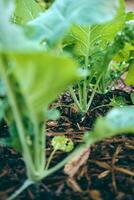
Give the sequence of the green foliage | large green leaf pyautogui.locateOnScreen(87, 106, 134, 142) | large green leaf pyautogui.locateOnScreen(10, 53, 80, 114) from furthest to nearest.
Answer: the green foliage
large green leaf pyautogui.locateOnScreen(87, 106, 134, 142)
large green leaf pyautogui.locateOnScreen(10, 53, 80, 114)

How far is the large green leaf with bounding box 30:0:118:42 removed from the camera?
2.76 ft

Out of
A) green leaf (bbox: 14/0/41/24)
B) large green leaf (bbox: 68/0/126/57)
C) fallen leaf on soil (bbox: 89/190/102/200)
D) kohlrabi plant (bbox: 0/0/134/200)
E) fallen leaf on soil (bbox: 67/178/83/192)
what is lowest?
fallen leaf on soil (bbox: 89/190/102/200)

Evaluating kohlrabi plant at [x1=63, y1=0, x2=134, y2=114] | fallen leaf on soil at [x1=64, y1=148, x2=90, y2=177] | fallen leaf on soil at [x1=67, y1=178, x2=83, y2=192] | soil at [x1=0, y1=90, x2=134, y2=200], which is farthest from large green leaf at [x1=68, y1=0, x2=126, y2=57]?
fallen leaf on soil at [x1=67, y1=178, x2=83, y2=192]

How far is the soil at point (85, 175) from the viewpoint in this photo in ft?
2.82

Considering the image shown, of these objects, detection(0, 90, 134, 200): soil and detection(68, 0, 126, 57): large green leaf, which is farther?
detection(68, 0, 126, 57): large green leaf

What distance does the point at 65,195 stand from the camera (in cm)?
86

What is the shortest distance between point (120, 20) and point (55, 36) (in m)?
0.53

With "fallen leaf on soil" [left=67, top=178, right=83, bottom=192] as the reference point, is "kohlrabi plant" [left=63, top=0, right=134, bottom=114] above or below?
above

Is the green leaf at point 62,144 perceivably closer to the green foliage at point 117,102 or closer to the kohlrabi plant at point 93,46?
the kohlrabi plant at point 93,46

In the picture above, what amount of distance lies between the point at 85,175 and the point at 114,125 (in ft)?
0.82

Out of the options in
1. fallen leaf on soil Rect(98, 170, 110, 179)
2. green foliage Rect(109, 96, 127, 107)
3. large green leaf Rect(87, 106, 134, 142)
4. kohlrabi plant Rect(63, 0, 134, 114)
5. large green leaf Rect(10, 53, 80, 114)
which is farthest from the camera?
green foliage Rect(109, 96, 127, 107)

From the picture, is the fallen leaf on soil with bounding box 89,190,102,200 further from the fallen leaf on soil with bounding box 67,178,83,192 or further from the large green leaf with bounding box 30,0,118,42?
the large green leaf with bounding box 30,0,118,42

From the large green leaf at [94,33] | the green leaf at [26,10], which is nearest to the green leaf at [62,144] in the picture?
the large green leaf at [94,33]

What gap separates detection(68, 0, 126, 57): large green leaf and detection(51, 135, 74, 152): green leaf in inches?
14.9
